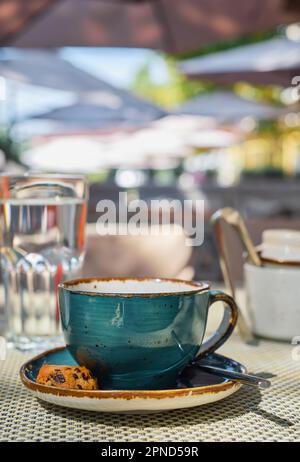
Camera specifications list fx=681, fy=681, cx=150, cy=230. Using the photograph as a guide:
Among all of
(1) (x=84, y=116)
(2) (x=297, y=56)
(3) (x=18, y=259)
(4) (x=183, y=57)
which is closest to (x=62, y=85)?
(1) (x=84, y=116)

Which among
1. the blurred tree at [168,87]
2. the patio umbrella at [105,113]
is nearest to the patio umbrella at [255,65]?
the patio umbrella at [105,113]

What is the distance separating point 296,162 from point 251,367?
20.2 metres

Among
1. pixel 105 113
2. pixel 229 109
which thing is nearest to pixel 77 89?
pixel 105 113

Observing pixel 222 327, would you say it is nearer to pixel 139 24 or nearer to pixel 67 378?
pixel 67 378

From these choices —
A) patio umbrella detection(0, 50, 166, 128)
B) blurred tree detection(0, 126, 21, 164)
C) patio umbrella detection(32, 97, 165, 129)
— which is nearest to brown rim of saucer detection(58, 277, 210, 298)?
patio umbrella detection(0, 50, 166, 128)

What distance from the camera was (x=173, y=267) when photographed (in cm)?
166

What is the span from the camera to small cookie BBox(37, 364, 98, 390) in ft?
1.94

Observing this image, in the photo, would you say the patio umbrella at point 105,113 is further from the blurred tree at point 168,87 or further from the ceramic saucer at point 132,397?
A: the blurred tree at point 168,87

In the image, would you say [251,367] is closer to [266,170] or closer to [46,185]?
[46,185]

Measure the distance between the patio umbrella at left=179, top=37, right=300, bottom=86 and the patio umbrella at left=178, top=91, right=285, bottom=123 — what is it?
1.03 metres

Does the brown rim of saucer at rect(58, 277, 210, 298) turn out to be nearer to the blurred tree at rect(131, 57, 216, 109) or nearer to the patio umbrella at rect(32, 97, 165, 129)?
the patio umbrella at rect(32, 97, 165, 129)

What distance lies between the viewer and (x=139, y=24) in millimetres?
4910

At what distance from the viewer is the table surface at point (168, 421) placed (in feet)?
1.67

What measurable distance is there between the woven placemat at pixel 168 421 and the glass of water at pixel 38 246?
29 cm
